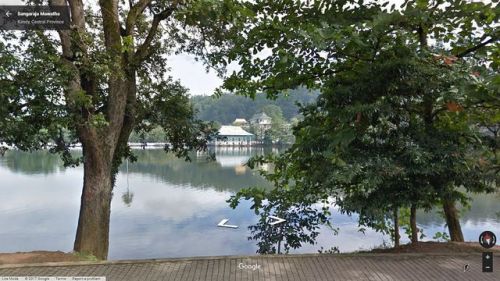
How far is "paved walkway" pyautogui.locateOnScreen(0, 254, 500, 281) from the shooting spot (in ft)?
15.3

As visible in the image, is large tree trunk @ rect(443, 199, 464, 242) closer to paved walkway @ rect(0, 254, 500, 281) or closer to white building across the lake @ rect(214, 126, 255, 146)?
paved walkway @ rect(0, 254, 500, 281)

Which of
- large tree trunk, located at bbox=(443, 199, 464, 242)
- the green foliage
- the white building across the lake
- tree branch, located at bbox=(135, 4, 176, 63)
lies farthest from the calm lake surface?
the white building across the lake

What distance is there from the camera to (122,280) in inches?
179

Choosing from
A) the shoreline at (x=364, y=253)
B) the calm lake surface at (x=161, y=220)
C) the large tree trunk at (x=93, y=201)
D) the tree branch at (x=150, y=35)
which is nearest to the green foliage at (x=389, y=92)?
the shoreline at (x=364, y=253)

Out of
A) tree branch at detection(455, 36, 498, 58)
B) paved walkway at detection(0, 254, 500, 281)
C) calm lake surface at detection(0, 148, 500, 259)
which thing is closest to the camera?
paved walkway at detection(0, 254, 500, 281)

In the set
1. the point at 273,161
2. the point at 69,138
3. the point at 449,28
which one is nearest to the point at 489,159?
the point at 449,28

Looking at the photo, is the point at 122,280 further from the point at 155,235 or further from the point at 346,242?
the point at 155,235

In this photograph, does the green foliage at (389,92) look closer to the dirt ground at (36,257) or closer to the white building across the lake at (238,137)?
the dirt ground at (36,257)

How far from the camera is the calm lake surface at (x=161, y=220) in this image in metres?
14.7

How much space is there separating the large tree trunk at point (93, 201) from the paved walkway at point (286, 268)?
1830mm

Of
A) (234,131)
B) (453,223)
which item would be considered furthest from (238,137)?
(453,223)

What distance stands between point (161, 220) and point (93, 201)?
42.0 ft

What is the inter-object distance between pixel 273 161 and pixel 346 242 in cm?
875

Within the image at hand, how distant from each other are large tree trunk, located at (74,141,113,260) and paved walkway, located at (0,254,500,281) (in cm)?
183
